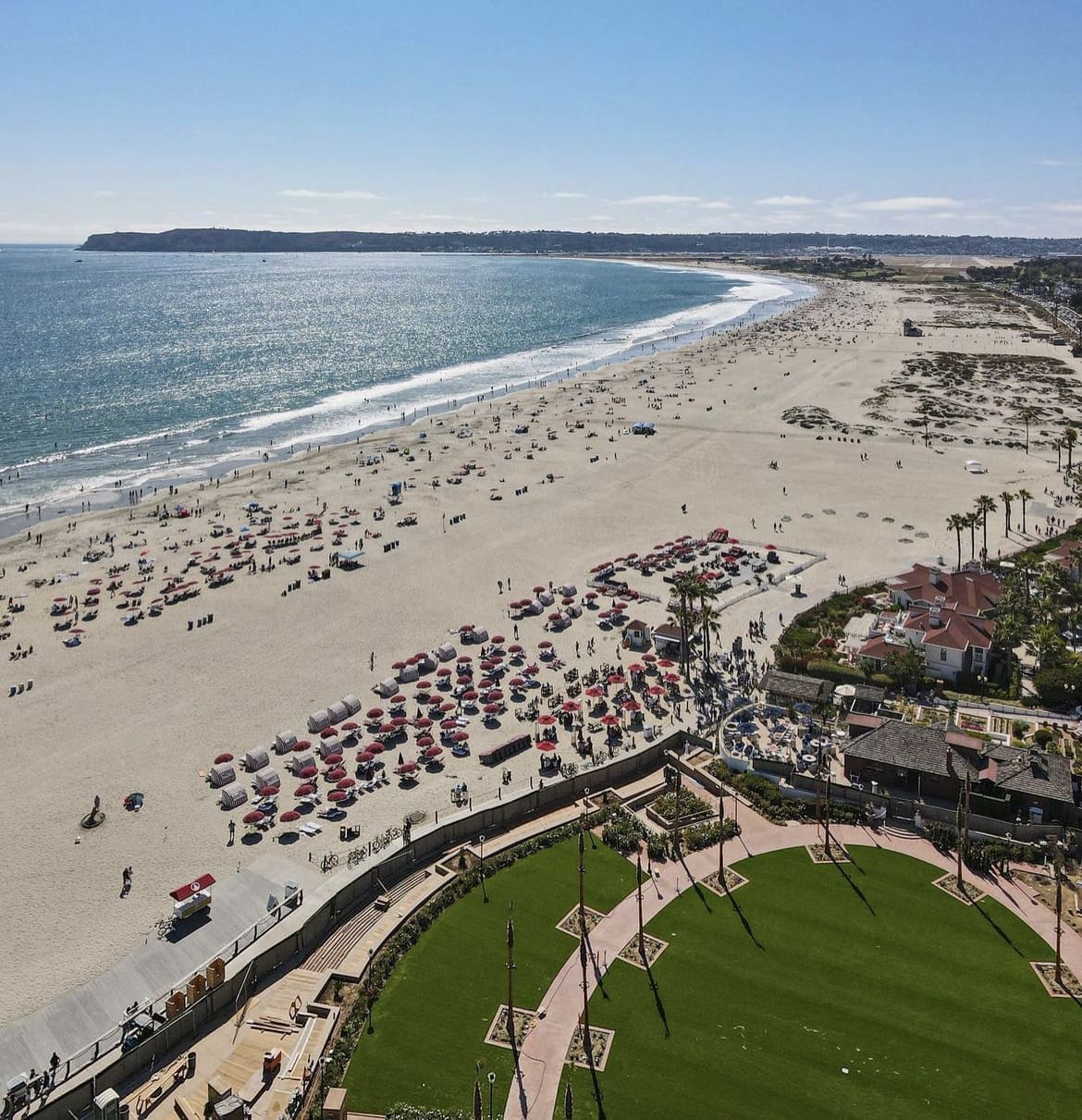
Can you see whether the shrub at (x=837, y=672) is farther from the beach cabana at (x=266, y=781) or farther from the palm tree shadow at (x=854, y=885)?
the beach cabana at (x=266, y=781)

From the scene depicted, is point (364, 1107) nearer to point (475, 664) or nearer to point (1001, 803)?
point (1001, 803)

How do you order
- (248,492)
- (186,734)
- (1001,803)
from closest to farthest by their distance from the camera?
(1001,803)
(186,734)
(248,492)

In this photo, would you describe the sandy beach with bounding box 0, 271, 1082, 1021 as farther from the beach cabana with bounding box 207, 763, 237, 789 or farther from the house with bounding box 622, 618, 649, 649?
the house with bounding box 622, 618, 649, 649

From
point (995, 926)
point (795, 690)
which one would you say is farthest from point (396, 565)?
point (995, 926)

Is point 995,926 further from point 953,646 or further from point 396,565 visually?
point 396,565

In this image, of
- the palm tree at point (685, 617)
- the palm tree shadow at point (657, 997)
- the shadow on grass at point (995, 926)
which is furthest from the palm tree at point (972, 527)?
the palm tree shadow at point (657, 997)

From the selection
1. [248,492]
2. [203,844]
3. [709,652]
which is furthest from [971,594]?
[248,492]
